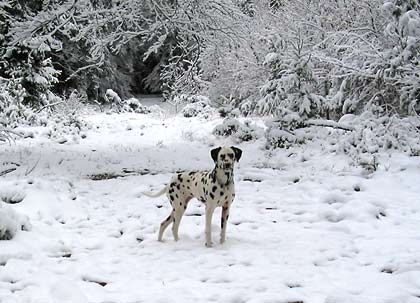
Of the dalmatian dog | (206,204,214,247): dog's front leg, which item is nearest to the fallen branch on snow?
the dalmatian dog

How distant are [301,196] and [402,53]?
4.84 meters

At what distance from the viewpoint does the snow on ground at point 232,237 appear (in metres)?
4.51

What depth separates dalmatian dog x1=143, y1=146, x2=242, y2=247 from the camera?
5992 millimetres

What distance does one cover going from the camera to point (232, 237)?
21.0 feet

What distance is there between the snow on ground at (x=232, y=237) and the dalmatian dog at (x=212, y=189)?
0.31 meters

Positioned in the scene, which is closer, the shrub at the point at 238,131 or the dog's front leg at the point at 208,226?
the dog's front leg at the point at 208,226

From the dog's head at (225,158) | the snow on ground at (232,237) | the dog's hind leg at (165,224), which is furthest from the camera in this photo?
the dog's hind leg at (165,224)

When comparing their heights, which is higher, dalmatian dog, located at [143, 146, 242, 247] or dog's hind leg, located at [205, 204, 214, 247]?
dalmatian dog, located at [143, 146, 242, 247]

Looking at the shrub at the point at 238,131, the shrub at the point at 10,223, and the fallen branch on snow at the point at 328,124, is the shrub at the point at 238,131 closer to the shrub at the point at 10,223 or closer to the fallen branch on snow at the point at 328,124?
the fallen branch on snow at the point at 328,124

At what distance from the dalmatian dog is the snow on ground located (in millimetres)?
313

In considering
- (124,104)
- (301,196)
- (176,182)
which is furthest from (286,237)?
(124,104)

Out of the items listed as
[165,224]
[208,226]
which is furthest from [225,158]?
[165,224]

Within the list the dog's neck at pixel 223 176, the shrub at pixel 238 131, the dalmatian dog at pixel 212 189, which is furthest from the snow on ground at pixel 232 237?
the shrub at pixel 238 131

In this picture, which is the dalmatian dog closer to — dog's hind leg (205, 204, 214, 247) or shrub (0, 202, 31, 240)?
dog's hind leg (205, 204, 214, 247)
